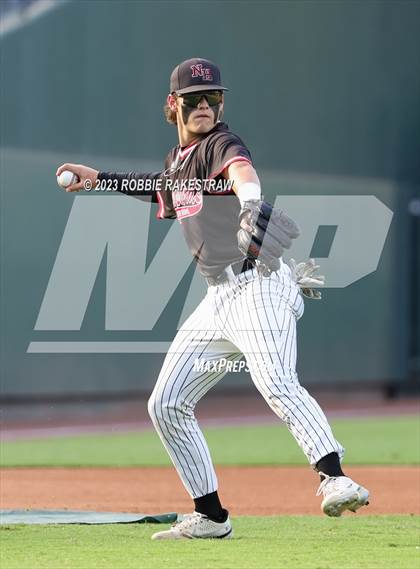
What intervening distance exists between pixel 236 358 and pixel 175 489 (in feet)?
12.6

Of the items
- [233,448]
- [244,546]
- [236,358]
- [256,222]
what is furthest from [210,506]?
[233,448]

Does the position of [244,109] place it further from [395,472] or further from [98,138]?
[395,472]

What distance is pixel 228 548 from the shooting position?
464cm

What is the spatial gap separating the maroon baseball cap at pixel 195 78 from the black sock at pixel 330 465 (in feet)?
5.08

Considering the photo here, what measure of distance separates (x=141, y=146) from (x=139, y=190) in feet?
31.8

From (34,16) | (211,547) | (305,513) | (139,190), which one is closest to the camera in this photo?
(211,547)

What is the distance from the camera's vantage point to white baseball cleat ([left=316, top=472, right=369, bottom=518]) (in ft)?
13.4

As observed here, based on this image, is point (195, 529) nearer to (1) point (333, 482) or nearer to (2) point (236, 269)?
(1) point (333, 482)

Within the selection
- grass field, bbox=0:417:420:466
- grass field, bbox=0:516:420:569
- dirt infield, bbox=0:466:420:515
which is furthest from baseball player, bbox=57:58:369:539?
grass field, bbox=0:417:420:466

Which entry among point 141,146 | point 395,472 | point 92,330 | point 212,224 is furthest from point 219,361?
point 141,146

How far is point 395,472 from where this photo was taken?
31.3 feet

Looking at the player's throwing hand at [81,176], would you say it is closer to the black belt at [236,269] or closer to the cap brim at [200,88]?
the cap brim at [200,88]

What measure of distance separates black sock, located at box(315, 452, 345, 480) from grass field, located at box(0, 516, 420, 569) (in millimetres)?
325

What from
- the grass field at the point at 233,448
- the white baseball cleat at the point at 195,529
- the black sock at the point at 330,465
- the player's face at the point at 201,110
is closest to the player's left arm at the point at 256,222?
the player's face at the point at 201,110
